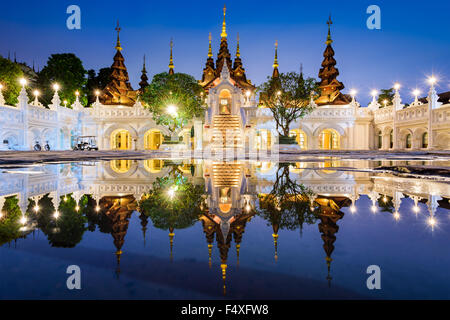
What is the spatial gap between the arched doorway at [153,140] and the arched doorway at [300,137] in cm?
1845

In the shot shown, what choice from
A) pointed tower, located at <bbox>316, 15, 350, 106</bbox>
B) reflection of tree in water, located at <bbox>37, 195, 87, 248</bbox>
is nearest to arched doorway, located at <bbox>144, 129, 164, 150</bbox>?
pointed tower, located at <bbox>316, 15, 350, 106</bbox>

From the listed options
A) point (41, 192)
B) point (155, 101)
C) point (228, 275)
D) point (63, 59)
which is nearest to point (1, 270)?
point (228, 275)

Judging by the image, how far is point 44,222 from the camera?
2098mm

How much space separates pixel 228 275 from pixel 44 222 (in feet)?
5.26

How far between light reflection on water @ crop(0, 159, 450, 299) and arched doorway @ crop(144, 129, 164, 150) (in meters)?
35.1

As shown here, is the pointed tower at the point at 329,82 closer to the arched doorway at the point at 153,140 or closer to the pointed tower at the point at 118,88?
the arched doorway at the point at 153,140

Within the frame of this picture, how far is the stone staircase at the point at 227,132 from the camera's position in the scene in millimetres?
26031

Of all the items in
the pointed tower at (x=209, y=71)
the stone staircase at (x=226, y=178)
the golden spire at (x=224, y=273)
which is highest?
the pointed tower at (x=209, y=71)

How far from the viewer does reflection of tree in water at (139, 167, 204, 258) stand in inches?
85.2

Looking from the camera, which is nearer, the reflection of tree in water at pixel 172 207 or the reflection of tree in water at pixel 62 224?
the reflection of tree in water at pixel 62 224

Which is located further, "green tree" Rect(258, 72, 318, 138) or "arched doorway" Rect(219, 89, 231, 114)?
"arched doorway" Rect(219, 89, 231, 114)

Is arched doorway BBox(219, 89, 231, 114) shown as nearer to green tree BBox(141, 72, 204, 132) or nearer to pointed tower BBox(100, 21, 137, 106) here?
green tree BBox(141, 72, 204, 132)

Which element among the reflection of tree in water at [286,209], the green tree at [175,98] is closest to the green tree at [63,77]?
the green tree at [175,98]
